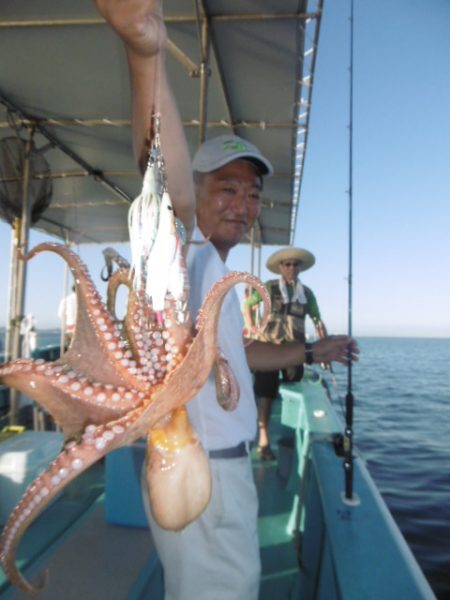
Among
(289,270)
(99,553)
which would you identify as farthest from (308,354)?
(289,270)

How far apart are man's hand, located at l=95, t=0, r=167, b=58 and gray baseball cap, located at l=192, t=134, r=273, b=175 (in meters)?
0.76

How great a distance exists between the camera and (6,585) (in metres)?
2.42

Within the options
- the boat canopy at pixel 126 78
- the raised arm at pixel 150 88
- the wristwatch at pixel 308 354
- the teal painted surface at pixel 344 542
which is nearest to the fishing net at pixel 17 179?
the boat canopy at pixel 126 78

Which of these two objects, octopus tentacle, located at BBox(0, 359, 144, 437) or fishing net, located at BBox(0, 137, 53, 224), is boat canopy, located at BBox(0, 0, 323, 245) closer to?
fishing net, located at BBox(0, 137, 53, 224)

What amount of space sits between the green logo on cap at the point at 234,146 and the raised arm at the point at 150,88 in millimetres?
520

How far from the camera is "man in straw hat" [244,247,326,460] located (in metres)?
5.34

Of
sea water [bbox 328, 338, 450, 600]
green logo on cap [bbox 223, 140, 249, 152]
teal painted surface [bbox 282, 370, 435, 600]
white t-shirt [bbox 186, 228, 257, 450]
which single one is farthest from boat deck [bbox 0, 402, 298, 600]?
green logo on cap [bbox 223, 140, 249, 152]

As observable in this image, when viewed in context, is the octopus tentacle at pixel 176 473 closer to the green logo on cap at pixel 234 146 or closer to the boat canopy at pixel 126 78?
the green logo on cap at pixel 234 146

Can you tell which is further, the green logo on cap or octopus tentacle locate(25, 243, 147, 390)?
the green logo on cap

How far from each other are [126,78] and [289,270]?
346cm

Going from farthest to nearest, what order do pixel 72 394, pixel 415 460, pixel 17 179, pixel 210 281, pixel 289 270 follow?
pixel 415 460 → pixel 289 270 → pixel 17 179 → pixel 210 281 → pixel 72 394

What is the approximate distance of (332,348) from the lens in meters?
2.31

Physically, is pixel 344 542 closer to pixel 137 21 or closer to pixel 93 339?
pixel 93 339

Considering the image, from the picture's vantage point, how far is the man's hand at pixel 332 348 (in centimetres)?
227
